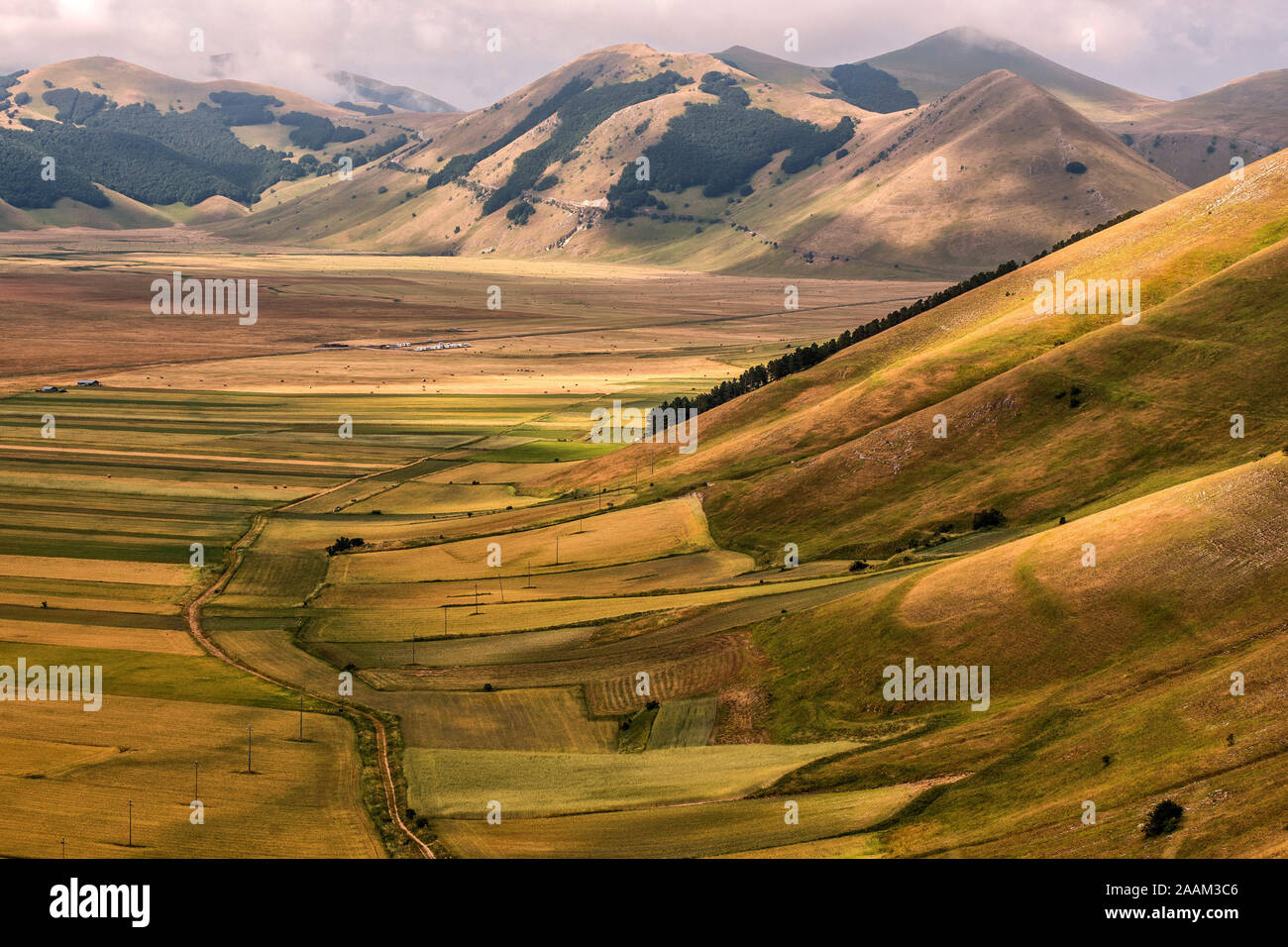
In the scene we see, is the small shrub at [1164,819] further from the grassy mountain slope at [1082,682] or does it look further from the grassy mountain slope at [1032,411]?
the grassy mountain slope at [1032,411]

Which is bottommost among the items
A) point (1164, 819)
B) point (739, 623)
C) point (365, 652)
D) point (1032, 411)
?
point (1164, 819)

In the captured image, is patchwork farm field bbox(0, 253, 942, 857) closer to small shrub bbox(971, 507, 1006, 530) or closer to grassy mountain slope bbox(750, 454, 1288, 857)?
grassy mountain slope bbox(750, 454, 1288, 857)

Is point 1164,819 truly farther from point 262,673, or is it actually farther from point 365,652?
point 262,673

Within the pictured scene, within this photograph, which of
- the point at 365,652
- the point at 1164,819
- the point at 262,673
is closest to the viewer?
the point at 1164,819

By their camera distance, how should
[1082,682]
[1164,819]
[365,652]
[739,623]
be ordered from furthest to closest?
[365,652] < [739,623] < [1082,682] < [1164,819]

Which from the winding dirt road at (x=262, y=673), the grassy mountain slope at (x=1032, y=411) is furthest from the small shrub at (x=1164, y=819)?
the grassy mountain slope at (x=1032, y=411)

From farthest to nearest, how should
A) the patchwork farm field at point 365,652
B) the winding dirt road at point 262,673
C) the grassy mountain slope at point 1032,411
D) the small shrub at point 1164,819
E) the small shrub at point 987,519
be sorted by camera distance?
1. the grassy mountain slope at point 1032,411
2. the small shrub at point 987,519
3. the winding dirt road at point 262,673
4. the patchwork farm field at point 365,652
5. the small shrub at point 1164,819

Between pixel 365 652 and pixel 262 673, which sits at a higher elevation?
pixel 365 652

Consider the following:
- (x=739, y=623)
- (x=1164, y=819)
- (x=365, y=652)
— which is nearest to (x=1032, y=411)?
(x=739, y=623)

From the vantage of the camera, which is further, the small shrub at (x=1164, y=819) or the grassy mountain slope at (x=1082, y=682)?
the grassy mountain slope at (x=1082, y=682)

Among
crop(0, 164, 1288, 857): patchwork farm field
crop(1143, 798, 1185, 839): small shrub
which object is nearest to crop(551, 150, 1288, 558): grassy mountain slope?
crop(0, 164, 1288, 857): patchwork farm field

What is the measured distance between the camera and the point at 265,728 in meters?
81.4

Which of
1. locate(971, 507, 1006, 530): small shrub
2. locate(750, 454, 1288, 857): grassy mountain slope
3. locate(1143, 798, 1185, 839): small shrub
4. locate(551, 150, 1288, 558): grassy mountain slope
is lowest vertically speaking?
locate(1143, 798, 1185, 839): small shrub
